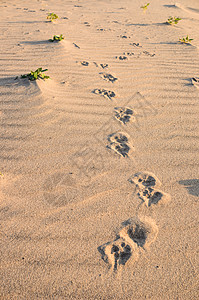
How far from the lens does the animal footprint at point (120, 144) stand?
1.88 meters

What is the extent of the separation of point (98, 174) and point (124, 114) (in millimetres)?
867

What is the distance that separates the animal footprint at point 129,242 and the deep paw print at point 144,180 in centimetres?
29

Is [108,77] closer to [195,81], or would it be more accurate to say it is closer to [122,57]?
[122,57]

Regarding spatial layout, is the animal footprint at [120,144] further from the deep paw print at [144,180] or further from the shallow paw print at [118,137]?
Result: the deep paw print at [144,180]

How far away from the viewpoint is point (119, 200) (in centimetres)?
150

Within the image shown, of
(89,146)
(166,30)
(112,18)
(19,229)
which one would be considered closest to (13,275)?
(19,229)

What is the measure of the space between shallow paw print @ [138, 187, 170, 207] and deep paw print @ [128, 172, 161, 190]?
4 centimetres

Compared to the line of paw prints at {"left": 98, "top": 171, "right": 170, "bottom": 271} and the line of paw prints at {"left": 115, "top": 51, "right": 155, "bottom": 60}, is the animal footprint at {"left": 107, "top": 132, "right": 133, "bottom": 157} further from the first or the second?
the line of paw prints at {"left": 115, "top": 51, "right": 155, "bottom": 60}

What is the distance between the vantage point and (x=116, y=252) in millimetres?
1230

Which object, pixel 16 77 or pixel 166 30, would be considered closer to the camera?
pixel 16 77

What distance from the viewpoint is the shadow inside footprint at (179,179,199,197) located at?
157 centimetres

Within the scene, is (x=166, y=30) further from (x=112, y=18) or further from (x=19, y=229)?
(x=19, y=229)

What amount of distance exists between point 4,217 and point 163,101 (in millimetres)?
1968

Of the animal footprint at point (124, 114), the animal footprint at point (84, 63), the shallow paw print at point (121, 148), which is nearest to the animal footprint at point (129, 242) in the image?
the shallow paw print at point (121, 148)
